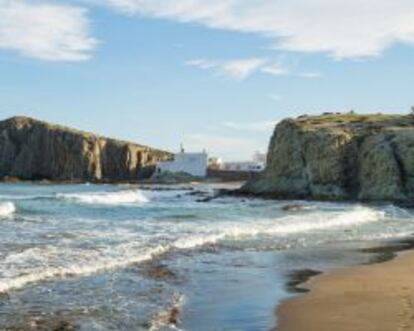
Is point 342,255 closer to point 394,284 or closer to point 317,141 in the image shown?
point 394,284

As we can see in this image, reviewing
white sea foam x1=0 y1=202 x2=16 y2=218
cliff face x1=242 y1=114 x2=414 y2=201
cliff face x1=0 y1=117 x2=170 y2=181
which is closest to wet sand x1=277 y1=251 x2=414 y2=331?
white sea foam x1=0 y1=202 x2=16 y2=218

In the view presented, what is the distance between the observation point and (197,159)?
13300cm

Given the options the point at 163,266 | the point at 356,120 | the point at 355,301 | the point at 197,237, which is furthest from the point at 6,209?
the point at 356,120

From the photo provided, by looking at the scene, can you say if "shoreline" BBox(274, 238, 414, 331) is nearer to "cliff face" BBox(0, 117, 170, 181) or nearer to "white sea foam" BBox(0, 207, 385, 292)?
"white sea foam" BBox(0, 207, 385, 292)

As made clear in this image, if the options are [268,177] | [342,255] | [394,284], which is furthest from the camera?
[268,177]

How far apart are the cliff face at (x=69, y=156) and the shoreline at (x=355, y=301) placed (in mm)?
127010

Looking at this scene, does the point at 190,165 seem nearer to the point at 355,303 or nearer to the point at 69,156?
the point at 69,156

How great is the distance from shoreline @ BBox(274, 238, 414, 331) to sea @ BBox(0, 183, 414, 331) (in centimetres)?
43

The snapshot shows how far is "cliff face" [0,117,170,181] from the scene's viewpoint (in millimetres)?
146875

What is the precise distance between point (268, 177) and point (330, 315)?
56.4m

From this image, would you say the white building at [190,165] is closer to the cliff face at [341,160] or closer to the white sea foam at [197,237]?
the cliff face at [341,160]

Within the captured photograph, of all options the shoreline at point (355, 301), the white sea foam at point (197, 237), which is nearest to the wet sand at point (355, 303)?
the shoreline at point (355, 301)

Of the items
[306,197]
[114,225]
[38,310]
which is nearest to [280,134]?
[306,197]

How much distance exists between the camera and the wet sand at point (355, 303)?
1227cm
